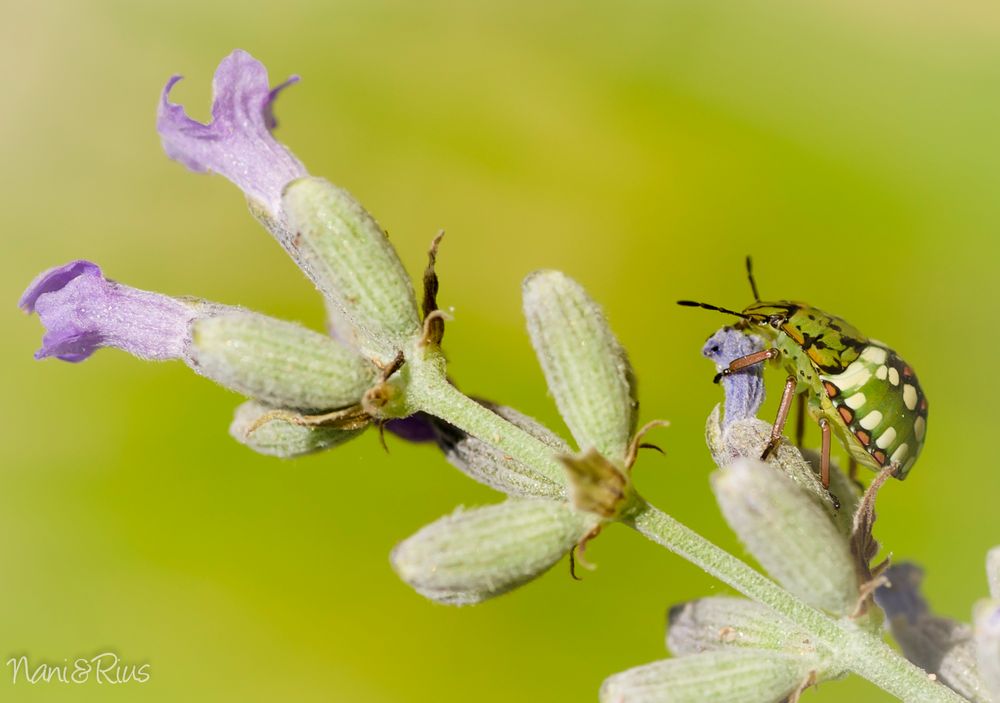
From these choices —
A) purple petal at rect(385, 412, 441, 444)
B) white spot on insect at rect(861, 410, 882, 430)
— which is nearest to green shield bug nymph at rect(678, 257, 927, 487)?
white spot on insect at rect(861, 410, 882, 430)

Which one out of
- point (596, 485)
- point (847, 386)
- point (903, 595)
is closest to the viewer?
point (596, 485)

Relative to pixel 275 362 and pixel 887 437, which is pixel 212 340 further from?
pixel 887 437

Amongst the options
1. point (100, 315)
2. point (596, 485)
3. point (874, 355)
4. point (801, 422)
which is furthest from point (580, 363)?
point (100, 315)

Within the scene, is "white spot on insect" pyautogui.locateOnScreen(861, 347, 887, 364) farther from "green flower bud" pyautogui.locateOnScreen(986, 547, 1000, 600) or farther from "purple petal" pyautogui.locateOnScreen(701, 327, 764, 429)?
"green flower bud" pyautogui.locateOnScreen(986, 547, 1000, 600)

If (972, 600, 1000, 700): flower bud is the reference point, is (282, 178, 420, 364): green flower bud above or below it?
above

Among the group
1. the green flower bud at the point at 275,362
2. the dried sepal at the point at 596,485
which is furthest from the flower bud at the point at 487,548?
the green flower bud at the point at 275,362

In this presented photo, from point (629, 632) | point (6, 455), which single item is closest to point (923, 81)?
point (629, 632)

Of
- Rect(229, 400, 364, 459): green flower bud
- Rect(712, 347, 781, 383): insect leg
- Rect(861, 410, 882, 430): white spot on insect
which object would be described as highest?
Rect(712, 347, 781, 383): insect leg
